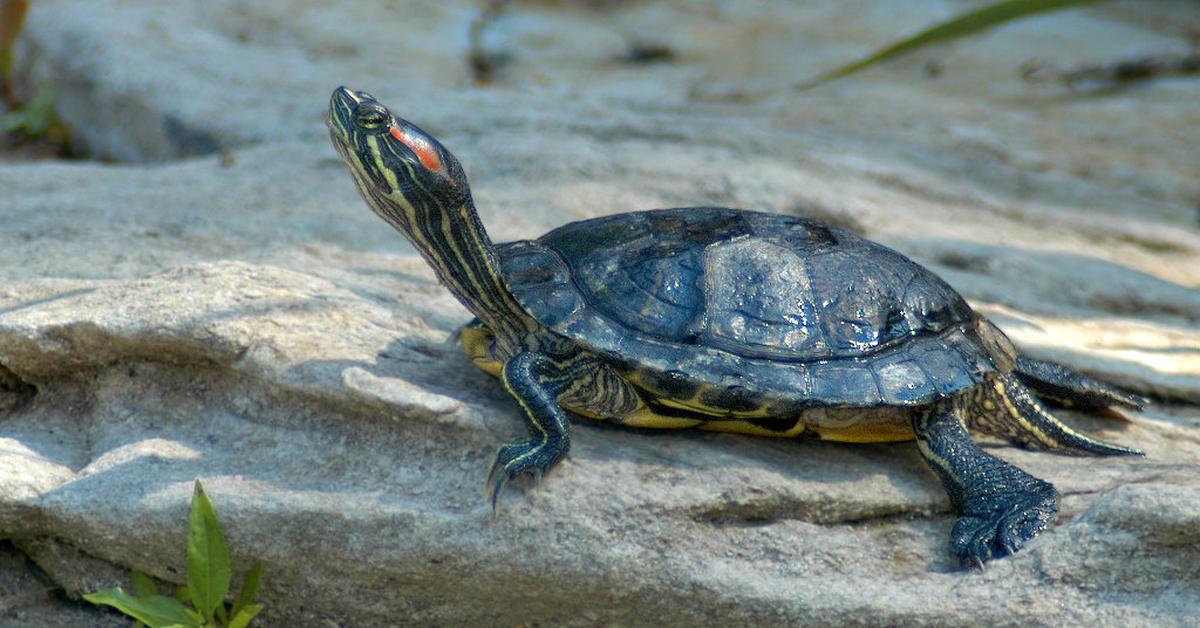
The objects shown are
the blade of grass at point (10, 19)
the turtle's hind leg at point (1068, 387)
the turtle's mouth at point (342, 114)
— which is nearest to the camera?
the turtle's mouth at point (342, 114)

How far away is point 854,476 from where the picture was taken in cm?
338

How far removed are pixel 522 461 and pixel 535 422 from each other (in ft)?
0.51

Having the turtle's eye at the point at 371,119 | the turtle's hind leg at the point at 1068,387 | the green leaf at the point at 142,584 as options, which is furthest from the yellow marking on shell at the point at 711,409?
the green leaf at the point at 142,584

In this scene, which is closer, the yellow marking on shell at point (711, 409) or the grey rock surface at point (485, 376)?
the grey rock surface at point (485, 376)

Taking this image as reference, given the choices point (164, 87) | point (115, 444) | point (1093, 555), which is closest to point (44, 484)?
point (115, 444)

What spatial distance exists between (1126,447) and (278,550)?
8.91 ft

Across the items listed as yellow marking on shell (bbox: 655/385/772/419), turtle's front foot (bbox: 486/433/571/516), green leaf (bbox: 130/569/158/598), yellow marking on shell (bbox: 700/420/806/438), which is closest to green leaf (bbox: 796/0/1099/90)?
yellow marking on shell (bbox: 700/420/806/438)

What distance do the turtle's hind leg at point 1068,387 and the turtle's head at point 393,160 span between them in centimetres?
201

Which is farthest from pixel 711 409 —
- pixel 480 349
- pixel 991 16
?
pixel 991 16

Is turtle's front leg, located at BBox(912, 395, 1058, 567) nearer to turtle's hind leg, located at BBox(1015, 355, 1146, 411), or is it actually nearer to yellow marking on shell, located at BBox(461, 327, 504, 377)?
turtle's hind leg, located at BBox(1015, 355, 1146, 411)

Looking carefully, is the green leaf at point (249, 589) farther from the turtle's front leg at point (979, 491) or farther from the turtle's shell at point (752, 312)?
the turtle's front leg at point (979, 491)

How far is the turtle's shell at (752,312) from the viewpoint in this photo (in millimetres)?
3240

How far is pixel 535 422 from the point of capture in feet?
10.5

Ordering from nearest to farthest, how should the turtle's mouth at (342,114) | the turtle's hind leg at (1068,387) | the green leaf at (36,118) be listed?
1. the turtle's mouth at (342,114)
2. the turtle's hind leg at (1068,387)
3. the green leaf at (36,118)
